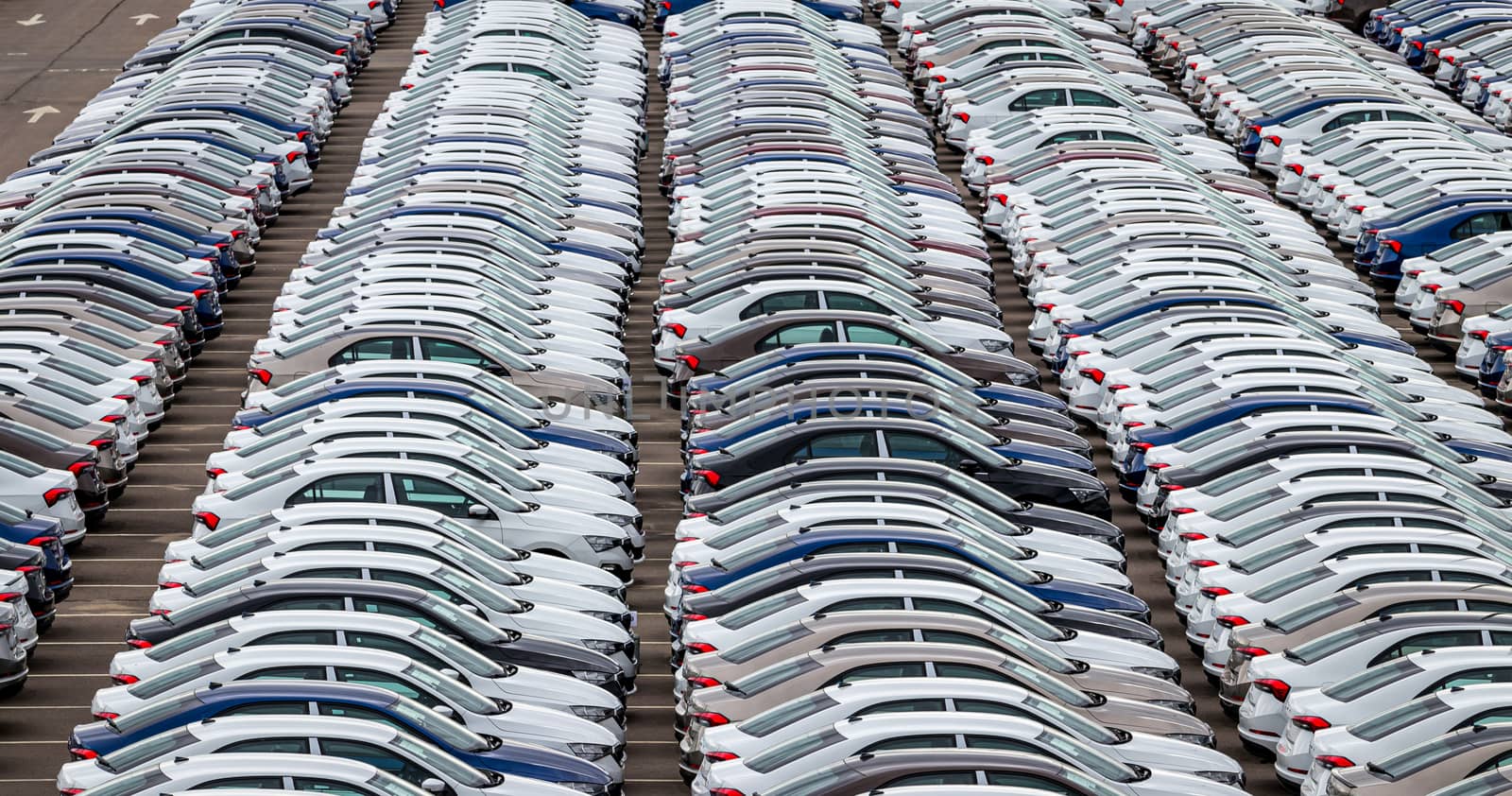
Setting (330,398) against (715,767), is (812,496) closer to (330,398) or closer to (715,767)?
(715,767)

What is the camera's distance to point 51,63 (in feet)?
124

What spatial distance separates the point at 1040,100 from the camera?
29562mm

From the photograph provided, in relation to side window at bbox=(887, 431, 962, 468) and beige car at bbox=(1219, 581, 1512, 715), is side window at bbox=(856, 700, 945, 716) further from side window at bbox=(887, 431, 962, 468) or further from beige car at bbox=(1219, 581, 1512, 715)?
side window at bbox=(887, 431, 962, 468)

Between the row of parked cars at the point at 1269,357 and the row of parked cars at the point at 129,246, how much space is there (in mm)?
9852

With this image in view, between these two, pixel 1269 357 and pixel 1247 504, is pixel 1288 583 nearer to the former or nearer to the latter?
pixel 1247 504

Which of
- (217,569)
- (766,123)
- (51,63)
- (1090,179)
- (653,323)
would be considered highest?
(51,63)

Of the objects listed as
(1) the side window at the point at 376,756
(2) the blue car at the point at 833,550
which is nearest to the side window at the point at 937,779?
(1) the side window at the point at 376,756

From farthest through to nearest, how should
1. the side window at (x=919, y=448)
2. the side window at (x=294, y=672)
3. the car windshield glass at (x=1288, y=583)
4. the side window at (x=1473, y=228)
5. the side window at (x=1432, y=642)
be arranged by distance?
the side window at (x=1473, y=228)
the side window at (x=919, y=448)
the car windshield glass at (x=1288, y=583)
the side window at (x=1432, y=642)
the side window at (x=294, y=672)

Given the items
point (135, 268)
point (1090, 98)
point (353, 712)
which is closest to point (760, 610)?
point (353, 712)

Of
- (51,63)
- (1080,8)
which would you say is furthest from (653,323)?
(51,63)

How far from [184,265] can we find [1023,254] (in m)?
10.3

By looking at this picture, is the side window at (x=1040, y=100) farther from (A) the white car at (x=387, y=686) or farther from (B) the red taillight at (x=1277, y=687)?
(A) the white car at (x=387, y=686)

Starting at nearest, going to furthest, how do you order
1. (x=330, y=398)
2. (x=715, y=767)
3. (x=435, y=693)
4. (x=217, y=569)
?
1. (x=715, y=767)
2. (x=435, y=693)
3. (x=217, y=569)
4. (x=330, y=398)

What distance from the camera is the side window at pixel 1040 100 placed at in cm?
2948
